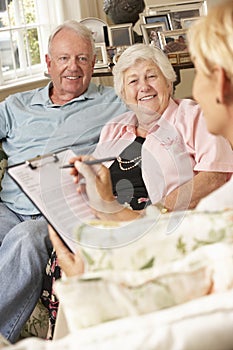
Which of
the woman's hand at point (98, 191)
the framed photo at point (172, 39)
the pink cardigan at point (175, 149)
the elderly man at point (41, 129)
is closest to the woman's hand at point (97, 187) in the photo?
the woman's hand at point (98, 191)

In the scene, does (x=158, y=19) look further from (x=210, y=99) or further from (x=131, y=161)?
(x=210, y=99)

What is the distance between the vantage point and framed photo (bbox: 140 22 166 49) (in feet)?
13.5

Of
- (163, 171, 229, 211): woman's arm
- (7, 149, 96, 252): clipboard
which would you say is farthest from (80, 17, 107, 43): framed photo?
(7, 149, 96, 252): clipboard

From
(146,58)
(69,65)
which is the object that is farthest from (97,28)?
(146,58)

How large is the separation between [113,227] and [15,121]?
1842mm

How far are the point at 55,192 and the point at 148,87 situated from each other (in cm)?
96

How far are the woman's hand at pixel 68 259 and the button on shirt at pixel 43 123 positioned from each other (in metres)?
1.03

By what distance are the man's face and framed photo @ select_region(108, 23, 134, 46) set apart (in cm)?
81

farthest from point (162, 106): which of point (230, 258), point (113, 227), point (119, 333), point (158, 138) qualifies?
point (119, 333)

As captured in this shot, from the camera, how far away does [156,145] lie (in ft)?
8.70

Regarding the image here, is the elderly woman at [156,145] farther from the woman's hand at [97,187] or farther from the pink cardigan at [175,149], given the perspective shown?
the woman's hand at [97,187]

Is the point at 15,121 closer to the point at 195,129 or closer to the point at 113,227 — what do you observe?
the point at 195,129

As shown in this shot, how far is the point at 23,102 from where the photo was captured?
332 centimetres

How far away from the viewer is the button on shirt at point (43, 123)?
3074 millimetres
